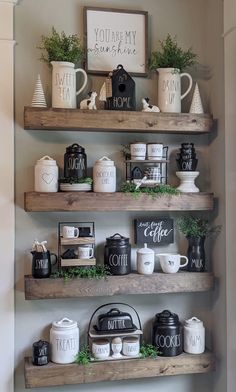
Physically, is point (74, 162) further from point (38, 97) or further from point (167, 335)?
point (167, 335)

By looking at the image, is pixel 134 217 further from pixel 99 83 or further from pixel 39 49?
pixel 39 49

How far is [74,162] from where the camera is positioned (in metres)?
2.00

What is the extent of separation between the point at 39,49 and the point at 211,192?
1.10 metres

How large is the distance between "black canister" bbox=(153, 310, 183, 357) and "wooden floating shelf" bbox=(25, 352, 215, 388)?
3cm

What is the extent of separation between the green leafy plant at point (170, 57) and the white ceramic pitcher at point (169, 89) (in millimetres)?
36

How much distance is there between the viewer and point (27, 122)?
6.35 ft

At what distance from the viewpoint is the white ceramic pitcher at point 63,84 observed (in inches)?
78.7

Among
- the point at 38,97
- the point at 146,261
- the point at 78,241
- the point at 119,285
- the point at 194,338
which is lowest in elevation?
the point at 194,338

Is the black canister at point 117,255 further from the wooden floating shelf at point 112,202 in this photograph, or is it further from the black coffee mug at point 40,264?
the black coffee mug at point 40,264

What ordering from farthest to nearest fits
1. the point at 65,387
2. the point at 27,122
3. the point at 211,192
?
the point at 211,192 → the point at 65,387 → the point at 27,122

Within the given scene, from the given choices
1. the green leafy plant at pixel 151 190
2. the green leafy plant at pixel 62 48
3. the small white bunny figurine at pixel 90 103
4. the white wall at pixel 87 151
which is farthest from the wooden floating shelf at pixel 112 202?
the green leafy plant at pixel 62 48

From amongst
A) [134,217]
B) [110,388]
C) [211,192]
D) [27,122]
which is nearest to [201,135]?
[211,192]

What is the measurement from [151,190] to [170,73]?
A: 1.88 feet

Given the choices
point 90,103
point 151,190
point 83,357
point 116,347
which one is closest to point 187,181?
point 151,190
